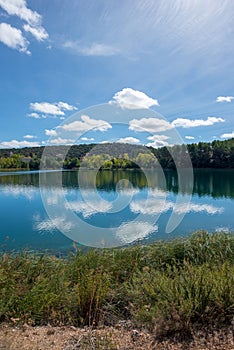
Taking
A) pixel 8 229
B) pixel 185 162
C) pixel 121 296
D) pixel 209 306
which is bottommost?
pixel 8 229

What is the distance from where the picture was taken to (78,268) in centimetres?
338

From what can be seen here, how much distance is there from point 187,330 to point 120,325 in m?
0.63

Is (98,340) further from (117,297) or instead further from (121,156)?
(121,156)

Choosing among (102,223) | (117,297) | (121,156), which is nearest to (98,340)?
(117,297)

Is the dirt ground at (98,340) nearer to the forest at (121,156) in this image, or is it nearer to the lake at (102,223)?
the lake at (102,223)

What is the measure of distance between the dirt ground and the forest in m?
5.67

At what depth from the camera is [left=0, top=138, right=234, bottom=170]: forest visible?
11.0m

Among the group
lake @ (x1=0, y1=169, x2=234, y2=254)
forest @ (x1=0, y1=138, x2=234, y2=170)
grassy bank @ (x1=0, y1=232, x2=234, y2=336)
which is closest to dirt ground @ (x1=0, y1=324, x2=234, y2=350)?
grassy bank @ (x1=0, y1=232, x2=234, y2=336)

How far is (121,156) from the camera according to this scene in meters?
13.5

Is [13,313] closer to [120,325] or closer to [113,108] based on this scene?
[120,325]

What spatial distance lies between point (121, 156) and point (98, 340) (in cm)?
1177

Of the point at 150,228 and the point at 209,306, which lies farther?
the point at 150,228

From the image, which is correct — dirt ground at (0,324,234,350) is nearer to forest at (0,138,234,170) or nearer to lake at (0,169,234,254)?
lake at (0,169,234,254)

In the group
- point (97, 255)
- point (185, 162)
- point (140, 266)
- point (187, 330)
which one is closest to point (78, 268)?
point (97, 255)
